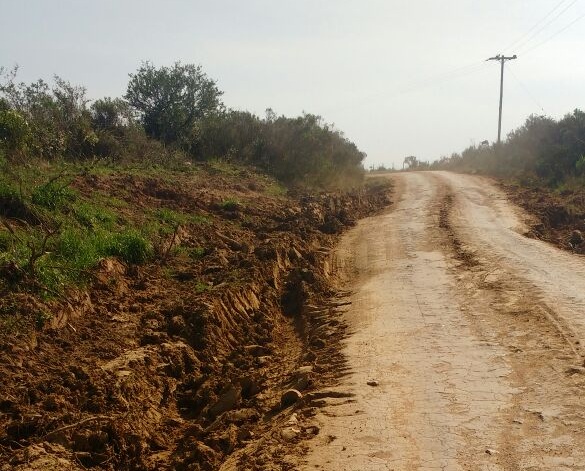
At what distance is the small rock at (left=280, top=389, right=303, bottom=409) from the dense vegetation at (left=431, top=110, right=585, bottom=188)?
69.9 ft

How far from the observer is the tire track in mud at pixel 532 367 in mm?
5105

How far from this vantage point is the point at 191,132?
27047mm

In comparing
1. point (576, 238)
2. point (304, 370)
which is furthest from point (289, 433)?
point (576, 238)

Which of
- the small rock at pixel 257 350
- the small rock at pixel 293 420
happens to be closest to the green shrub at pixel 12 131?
the small rock at pixel 257 350

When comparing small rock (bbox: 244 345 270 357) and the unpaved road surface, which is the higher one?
the unpaved road surface

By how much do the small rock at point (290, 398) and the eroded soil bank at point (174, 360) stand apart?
63 millimetres

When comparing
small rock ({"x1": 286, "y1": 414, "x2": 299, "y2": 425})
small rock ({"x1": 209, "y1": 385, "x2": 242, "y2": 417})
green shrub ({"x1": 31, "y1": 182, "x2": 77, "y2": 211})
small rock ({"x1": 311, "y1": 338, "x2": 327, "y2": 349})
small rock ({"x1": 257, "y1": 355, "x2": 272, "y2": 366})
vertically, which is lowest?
small rock ({"x1": 209, "y1": 385, "x2": 242, "y2": 417})

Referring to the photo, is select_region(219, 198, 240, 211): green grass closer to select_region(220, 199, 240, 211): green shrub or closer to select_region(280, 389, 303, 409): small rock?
select_region(220, 199, 240, 211): green shrub

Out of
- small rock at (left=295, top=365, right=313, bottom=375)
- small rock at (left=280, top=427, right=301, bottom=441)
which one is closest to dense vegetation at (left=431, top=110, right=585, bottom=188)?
small rock at (left=295, top=365, right=313, bottom=375)

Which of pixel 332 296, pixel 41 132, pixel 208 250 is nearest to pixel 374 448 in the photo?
pixel 332 296

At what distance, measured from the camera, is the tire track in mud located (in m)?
5.11

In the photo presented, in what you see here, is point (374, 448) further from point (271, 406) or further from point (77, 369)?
point (77, 369)

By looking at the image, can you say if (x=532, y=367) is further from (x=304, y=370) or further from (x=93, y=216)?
(x=93, y=216)

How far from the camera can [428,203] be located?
72.3 ft
